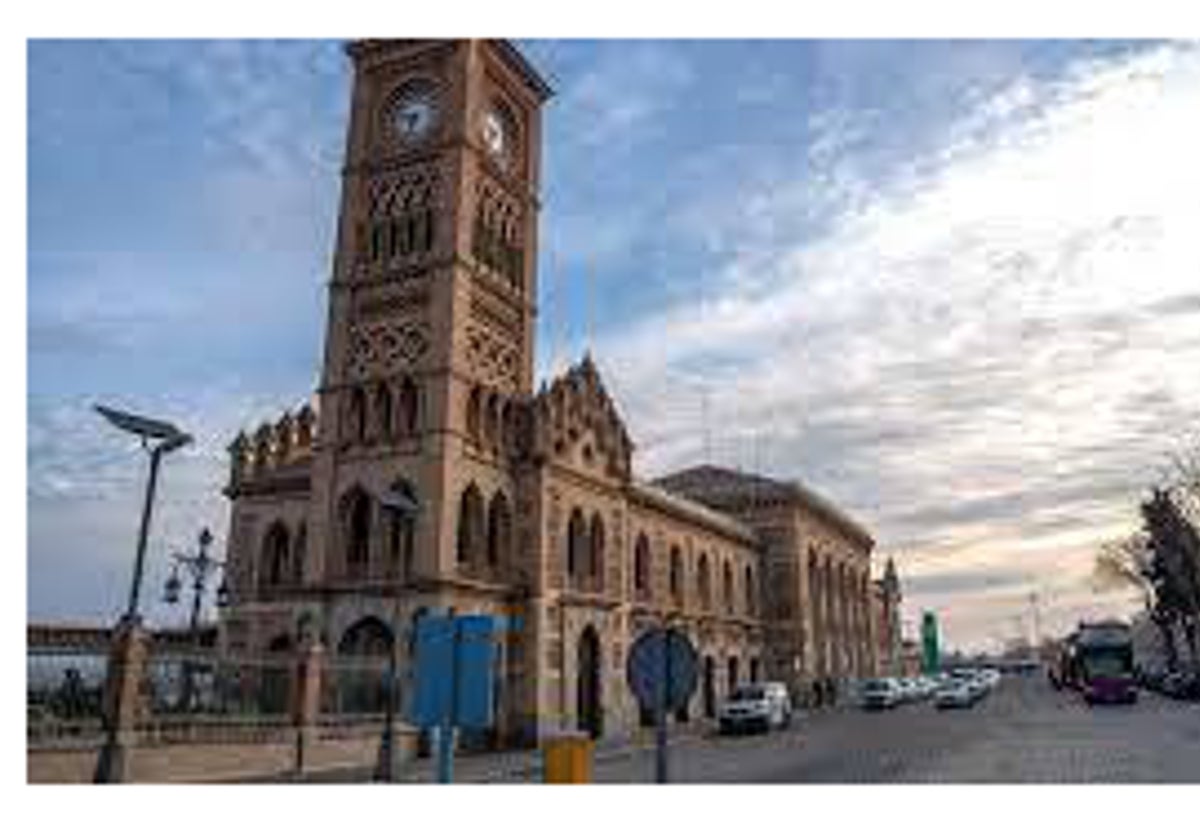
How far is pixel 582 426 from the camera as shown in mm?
40844

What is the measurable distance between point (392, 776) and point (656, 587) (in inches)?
996

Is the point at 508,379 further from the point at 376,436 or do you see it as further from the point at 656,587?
the point at 656,587

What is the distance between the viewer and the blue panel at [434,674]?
8969 mm

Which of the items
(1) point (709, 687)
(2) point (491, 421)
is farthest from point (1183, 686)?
(2) point (491, 421)

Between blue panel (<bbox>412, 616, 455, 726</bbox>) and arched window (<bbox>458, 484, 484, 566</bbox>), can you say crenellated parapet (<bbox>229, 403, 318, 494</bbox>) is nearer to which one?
arched window (<bbox>458, 484, 484, 566</bbox>)

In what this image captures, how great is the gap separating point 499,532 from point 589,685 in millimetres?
7403

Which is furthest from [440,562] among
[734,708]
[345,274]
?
[734,708]

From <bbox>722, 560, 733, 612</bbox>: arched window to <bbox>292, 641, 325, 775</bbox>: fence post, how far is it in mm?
32871

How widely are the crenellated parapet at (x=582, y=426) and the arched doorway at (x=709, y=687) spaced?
14334 mm

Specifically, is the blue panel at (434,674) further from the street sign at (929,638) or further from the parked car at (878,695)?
the street sign at (929,638)

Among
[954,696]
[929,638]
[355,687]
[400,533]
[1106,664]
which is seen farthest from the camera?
[929,638]

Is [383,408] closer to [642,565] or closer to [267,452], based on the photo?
[267,452]
